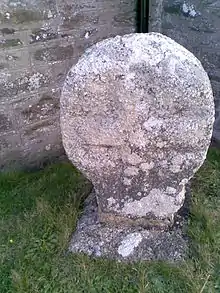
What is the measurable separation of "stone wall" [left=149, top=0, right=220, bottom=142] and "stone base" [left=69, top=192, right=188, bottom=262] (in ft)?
4.31

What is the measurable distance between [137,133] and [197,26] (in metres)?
1.56

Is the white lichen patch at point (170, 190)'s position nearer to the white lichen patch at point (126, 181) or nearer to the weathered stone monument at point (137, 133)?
the weathered stone monument at point (137, 133)

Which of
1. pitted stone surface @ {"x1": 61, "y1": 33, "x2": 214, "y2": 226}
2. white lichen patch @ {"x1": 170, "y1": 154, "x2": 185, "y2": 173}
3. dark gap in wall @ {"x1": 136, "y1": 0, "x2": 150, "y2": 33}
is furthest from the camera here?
dark gap in wall @ {"x1": 136, "y1": 0, "x2": 150, "y2": 33}

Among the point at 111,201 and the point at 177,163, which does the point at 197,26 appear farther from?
the point at 111,201

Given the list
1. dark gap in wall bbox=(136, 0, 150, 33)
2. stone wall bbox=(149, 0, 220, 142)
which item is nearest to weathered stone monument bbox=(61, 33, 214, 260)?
stone wall bbox=(149, 0, 220, 142)

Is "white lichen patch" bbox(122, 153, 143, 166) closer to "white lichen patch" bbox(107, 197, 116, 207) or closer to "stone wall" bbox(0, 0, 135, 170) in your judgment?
"white lichen patch" bbox(107, 197, 116, 207)

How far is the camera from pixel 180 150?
7.45 ft

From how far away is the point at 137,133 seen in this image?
223 cm

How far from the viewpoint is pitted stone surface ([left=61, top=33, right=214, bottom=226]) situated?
83.8 inches

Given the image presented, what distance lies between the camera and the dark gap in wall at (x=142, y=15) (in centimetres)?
354

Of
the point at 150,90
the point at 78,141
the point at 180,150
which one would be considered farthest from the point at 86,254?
the point at 150,90

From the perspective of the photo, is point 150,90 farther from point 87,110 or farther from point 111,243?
point 111,243

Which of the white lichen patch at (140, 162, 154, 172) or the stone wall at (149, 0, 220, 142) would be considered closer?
the white lichen patch at (140, 162, 154, 172)

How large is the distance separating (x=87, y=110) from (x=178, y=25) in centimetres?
166
